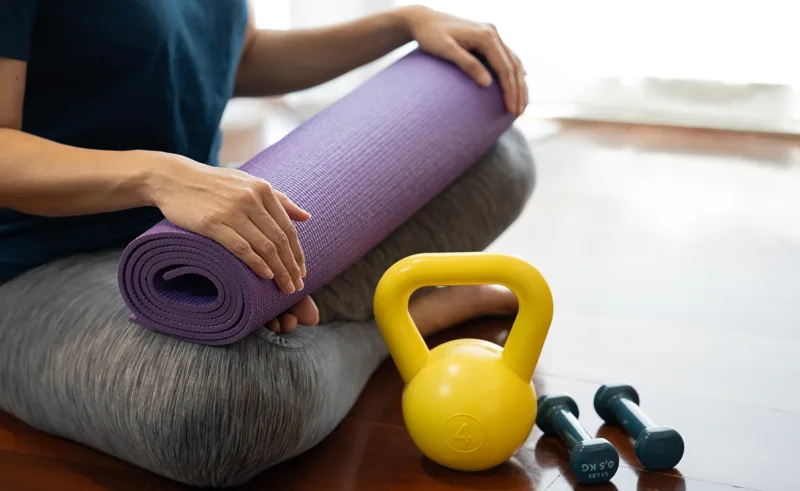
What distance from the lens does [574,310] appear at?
69.9 inches

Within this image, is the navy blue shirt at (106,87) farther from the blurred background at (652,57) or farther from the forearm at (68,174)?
the blurred background at (652,57)

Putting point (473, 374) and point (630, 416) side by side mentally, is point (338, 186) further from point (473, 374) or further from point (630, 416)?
point (630, 416)

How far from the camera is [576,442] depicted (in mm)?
1281

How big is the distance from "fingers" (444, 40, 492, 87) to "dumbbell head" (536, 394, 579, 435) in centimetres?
52

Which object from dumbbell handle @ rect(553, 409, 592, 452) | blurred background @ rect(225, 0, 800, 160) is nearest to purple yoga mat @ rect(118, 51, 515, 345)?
dumbbell handle @ rect(553, 409, 592, 452)

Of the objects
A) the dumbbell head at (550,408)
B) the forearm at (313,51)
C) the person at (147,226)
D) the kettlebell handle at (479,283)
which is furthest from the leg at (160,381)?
the forearm at (313,51)

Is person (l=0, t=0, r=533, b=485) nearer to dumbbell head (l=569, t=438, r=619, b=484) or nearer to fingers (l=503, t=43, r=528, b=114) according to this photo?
fingers (l=503, t=43, r=528, b=114)

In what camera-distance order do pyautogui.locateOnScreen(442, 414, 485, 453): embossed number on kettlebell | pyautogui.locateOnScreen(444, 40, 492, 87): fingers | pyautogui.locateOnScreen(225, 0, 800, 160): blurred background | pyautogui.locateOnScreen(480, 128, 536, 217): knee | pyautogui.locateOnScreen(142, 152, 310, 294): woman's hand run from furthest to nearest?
pyautogui.locateOnScreen(225, 0, 800, 160): blurred background
pyautogui.locateOnScreen(480, 128, 536, 217): knee
pyautogui.locateOnScreen(444, 40, 492, 87): fingers
pyautogui.locateOnScreen(442, 414, 485, 453): embossed number on kettlebell
pyautogui.locateOnScreen(142, 152, 310, 294): woman's hand

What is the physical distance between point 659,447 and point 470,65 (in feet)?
2.17

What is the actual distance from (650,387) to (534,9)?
1580 mm

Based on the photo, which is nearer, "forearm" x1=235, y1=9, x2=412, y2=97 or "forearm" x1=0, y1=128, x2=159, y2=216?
"forearm" x1=0, y1=128, x2=159, y2=216

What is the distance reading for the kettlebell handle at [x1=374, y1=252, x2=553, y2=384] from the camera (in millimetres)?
1234

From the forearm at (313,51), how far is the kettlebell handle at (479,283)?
0.59 meters

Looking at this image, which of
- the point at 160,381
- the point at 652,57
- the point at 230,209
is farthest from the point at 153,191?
the point at 652,57
